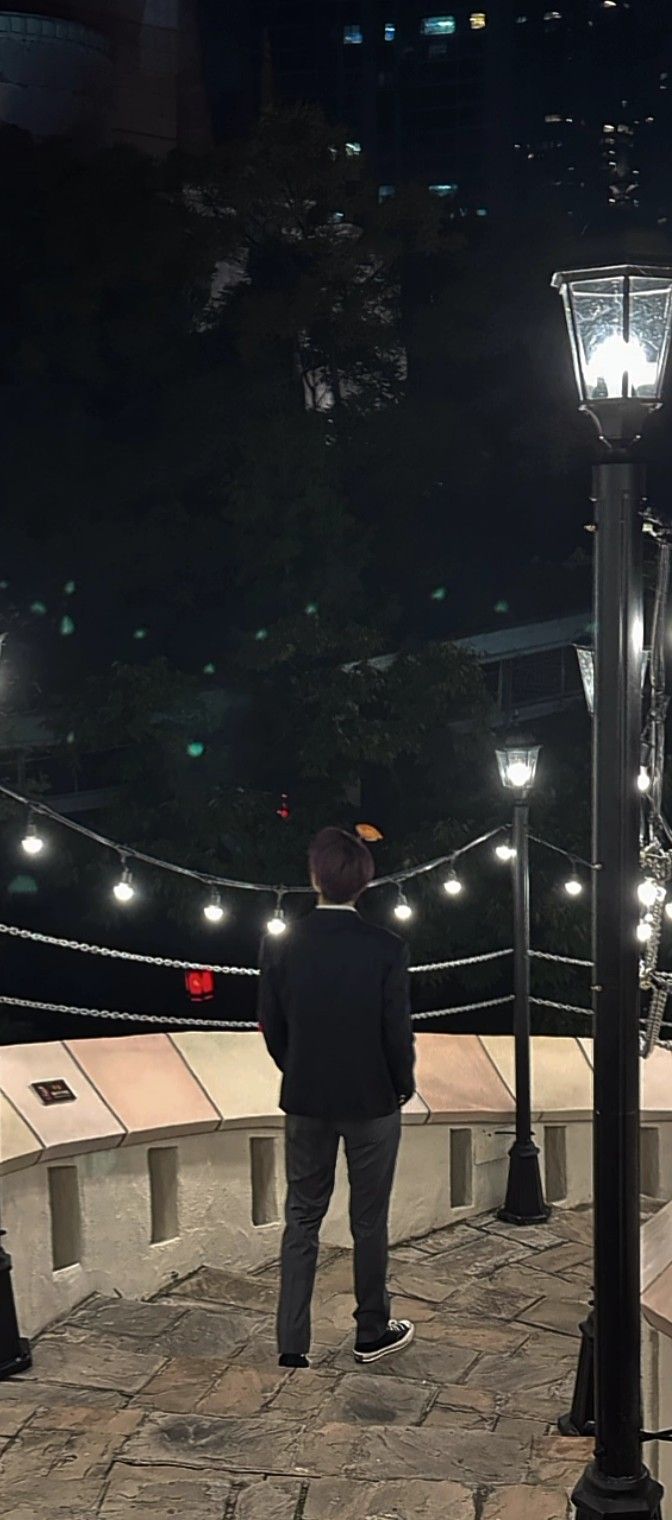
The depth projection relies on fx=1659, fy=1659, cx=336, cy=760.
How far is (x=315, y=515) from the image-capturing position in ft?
66.8

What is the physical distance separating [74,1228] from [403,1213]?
197 centimetres

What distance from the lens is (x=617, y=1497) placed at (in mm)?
3281

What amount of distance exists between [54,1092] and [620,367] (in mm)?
3924

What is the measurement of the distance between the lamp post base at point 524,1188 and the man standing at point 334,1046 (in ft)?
10.5

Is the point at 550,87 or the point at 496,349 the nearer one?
the point at 496,349

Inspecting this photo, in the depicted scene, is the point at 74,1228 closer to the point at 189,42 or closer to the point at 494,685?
the point at 494,685

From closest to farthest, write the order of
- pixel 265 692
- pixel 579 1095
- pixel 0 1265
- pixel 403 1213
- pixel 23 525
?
1. pixel 0 1265
2. pixel 403 1213
3. pixel 579 1095
4. pixel 265 692
5. pixel 23 525

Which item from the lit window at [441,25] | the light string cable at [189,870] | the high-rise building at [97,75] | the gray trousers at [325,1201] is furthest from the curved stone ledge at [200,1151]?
the lit window at [441,25]

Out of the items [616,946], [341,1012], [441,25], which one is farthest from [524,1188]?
[441,25]

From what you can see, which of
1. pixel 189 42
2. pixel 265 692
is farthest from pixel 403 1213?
pixel 189 42

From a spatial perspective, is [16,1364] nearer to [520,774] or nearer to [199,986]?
[520,774]

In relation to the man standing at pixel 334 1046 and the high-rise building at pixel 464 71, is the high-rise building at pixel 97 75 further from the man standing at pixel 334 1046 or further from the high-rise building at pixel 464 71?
the man standing at pixel 334 1046

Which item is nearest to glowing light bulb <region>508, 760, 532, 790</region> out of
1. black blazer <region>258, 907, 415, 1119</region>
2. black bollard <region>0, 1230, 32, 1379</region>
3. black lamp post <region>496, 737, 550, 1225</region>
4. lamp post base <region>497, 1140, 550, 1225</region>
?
black lamp post <region>496, 737, 550, 1225</region>

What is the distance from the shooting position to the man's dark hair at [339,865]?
180 inches
